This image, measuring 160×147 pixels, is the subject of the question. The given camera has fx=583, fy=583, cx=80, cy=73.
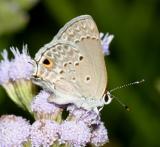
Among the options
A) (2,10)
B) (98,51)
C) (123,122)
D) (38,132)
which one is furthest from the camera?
(123,122)

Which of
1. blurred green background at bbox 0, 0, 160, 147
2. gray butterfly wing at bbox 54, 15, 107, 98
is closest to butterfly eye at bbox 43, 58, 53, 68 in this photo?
gray butterfly wing at bbox 54, 15, 107, 98

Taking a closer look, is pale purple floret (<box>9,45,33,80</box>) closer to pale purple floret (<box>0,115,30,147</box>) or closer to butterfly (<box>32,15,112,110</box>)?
butterfly (<box>32,15,112,110</box>)

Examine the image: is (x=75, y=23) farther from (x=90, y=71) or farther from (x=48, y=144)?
(x=48, y=144)

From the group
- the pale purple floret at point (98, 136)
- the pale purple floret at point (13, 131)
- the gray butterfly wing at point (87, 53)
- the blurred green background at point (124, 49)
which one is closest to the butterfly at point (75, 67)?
the gray butterfly wing at point (87, 53)

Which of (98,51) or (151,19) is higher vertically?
(98,51)

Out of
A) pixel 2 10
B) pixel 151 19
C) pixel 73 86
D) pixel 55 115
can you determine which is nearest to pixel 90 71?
pixel 73 86

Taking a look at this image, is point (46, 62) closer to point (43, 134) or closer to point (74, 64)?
point (74, 64)
